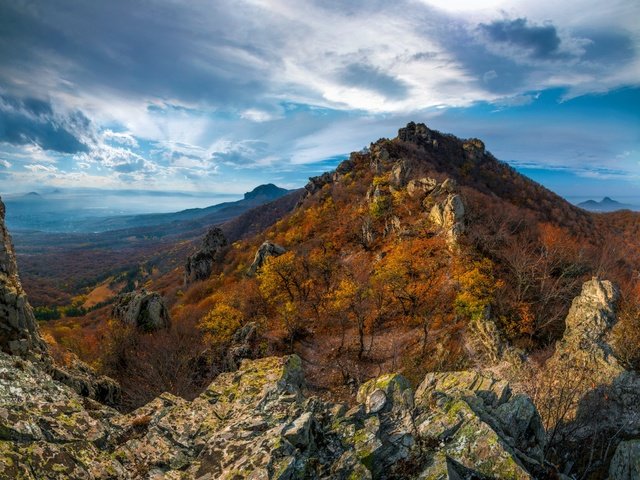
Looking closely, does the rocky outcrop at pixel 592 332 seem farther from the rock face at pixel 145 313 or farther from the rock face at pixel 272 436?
the rock face at pixel 145 313

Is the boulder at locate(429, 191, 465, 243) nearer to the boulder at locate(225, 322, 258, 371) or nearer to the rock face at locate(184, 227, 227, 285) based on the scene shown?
the boulder at locate(225, 322, 258, 371)

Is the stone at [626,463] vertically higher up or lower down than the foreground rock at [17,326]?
→ lower down

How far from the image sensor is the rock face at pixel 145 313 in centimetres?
5059

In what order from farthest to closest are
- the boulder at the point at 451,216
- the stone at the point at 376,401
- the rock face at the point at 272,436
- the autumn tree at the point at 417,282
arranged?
1. the boulder at the point at 451,216
2. the autumn tree at the point at 417,282
3. the stone at the point at 376,401
4. the rock face at the point at 272,436

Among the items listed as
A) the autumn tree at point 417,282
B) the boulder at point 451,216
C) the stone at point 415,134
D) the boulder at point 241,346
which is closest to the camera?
the boulder at point 241,346

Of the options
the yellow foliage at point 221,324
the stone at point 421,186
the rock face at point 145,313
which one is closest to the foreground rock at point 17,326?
the yellow foliage at point 221,324

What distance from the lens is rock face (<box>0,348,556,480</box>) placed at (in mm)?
8055

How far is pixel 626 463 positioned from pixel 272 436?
14.4 m

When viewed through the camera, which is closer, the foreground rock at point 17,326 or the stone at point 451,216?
the foreground rock at point 17,326

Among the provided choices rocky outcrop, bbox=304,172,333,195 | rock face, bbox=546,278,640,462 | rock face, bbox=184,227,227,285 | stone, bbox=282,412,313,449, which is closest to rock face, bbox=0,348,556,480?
stone, bbox=282,412,313,449

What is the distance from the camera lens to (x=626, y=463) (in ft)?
43.9

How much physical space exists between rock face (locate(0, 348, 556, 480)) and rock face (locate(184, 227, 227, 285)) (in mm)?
99905

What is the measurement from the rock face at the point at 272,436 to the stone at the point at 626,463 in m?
4.24

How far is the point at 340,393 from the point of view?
32.8 meters
